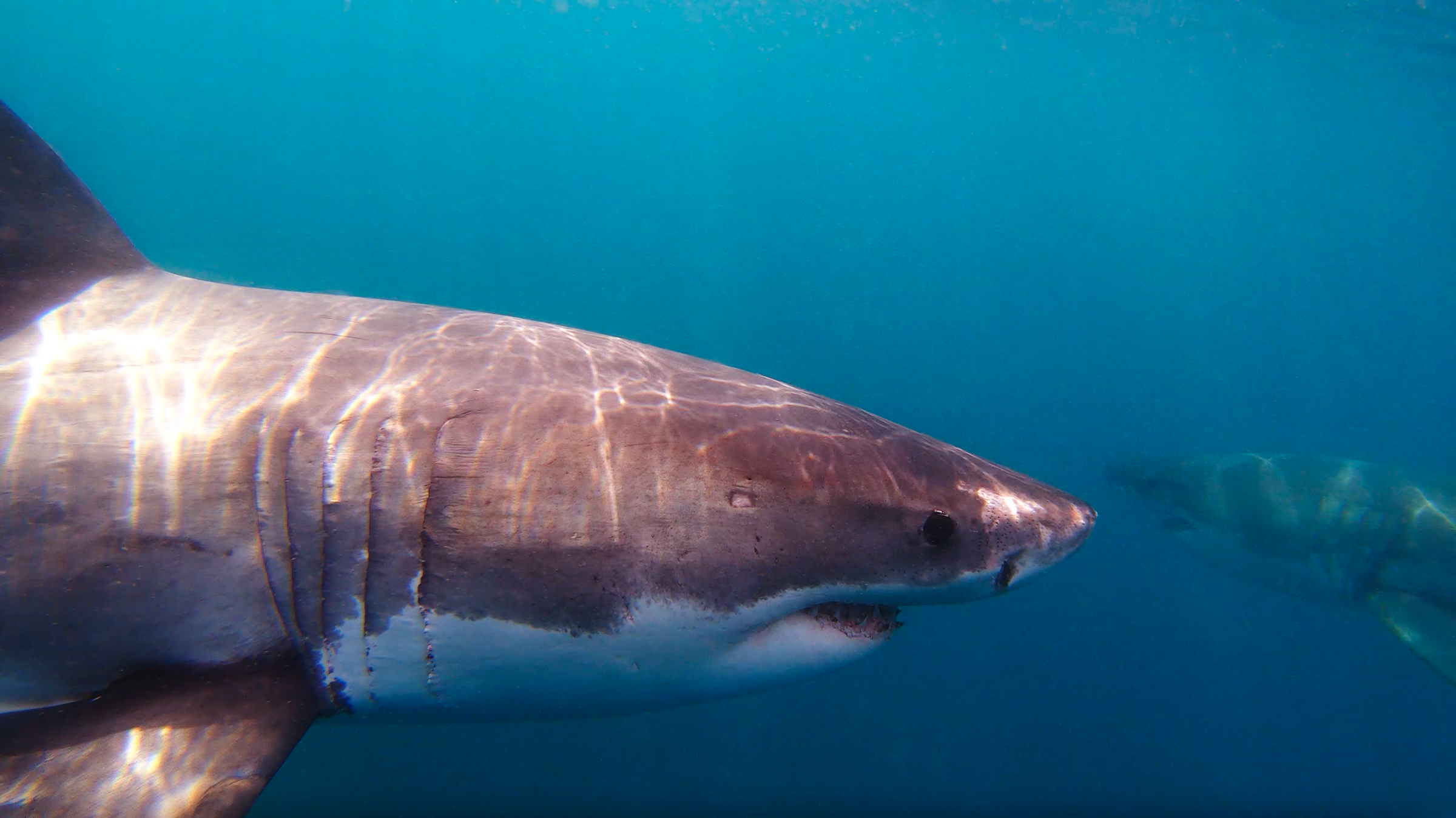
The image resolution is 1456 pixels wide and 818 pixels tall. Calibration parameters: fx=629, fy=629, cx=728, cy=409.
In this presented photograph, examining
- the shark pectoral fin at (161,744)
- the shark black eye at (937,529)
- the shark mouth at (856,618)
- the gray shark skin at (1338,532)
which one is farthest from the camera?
the gray shark skin at (1338,532)

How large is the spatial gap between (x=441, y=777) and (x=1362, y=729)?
2128 cm

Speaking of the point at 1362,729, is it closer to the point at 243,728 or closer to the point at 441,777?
the point at 441,777

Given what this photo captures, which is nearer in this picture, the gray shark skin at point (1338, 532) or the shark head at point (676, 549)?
the shark head at point (676, 549)

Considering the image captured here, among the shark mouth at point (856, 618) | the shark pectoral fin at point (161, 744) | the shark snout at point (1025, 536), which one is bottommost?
the shark pectoral fin at point (161, 744)

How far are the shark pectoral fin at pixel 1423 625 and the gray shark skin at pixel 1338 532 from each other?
0.4 inches

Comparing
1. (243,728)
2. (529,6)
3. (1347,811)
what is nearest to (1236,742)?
(1347,811)

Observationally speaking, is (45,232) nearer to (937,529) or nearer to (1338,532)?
(937,529)

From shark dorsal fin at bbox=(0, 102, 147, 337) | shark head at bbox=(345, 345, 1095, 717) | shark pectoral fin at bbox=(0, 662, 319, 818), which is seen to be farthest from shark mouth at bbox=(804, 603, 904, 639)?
shark dorsal fin at bbox=(0, 102, 147, 337)

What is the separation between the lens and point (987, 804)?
34.3ft

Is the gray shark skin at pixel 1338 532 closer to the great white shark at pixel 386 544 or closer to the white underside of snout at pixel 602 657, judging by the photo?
the great white shark at pixel 386 544

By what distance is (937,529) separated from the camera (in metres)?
2.31

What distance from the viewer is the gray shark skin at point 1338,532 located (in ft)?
26.5

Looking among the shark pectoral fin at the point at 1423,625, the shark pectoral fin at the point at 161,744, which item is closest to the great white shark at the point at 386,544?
the shark pectoral fin at the point at 161,744

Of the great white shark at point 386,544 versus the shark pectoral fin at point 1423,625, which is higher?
the great white shark at point 386,544
